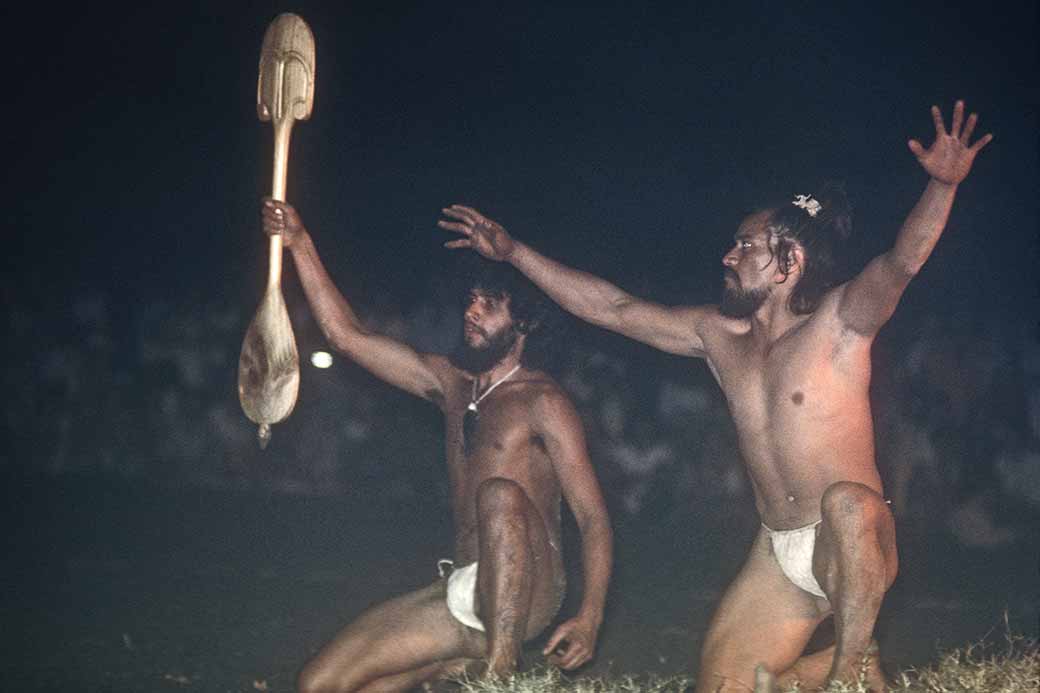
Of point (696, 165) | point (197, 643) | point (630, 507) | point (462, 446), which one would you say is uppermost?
point (696, 165)

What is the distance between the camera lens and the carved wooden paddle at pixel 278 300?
4.80m

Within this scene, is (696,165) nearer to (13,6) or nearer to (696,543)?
(696,543)

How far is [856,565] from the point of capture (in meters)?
3.90

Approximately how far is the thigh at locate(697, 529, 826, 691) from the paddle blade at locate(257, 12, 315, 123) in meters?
2.29

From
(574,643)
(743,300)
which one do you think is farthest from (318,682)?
(743,300)

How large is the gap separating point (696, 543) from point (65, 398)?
4.13m

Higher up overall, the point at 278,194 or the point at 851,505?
the point at 278,194

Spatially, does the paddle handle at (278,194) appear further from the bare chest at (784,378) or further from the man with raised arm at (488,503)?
the bare chest at (784,378)

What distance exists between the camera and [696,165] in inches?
295

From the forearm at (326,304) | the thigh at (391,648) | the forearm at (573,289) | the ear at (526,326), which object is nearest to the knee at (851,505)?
the forearm at (573,289)

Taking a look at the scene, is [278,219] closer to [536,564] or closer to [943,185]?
[536,564]

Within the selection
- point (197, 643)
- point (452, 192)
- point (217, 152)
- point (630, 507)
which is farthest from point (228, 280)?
point (197, 643)

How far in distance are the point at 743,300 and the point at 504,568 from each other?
123cm

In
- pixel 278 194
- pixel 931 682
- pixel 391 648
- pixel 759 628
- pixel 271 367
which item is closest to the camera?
pixel 931 682
